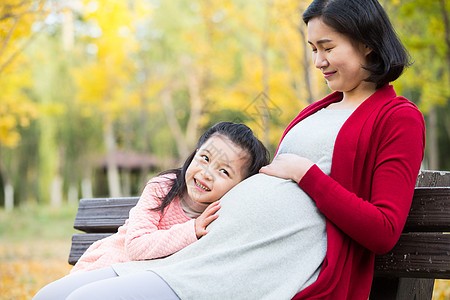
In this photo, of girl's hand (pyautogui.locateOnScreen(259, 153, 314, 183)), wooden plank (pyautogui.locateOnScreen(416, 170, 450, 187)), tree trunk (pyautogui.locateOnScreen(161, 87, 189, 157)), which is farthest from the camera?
tree trunk (pyautogui.locateOnScreen(161, 87, 189, 157))

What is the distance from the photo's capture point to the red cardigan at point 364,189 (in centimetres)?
Result: 170

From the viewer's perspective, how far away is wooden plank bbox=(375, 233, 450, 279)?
6.10ft

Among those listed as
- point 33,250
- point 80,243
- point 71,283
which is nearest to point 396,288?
point 71,283

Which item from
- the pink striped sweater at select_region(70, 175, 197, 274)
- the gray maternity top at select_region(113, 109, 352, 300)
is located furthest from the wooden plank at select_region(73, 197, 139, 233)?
the gray maternity top at select_region(113, 109, 352, 300)

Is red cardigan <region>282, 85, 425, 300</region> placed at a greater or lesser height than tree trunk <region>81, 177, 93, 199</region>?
greater

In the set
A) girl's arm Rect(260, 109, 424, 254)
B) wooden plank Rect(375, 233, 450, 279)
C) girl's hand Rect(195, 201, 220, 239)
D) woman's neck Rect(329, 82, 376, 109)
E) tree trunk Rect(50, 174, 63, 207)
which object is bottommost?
tree trunk Rect(50, 174, 63, 207)

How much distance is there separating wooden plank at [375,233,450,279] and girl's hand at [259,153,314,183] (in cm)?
46

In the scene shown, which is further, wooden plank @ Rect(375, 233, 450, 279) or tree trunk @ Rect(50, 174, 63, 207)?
tree trunk @ Rect(50, 174, 63, 207)

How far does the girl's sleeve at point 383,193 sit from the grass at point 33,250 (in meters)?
3.91

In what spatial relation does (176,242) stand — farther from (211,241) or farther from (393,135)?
(393,135)

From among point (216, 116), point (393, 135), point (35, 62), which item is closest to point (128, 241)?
point (393, 135)

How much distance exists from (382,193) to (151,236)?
800mm

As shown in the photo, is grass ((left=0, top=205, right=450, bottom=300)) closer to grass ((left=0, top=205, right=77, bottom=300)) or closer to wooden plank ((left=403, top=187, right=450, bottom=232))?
grass ((left=0, top=205, right=77, bottom=300))

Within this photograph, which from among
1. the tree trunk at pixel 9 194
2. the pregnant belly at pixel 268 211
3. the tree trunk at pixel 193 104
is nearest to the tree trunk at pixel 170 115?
the tree trunk at pixel 193 104
